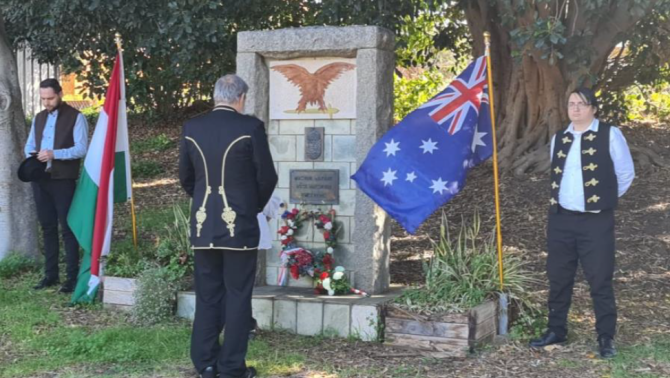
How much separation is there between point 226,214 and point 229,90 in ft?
2.46

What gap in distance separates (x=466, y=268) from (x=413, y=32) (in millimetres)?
5816

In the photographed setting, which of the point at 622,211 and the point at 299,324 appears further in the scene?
the point at 622,211

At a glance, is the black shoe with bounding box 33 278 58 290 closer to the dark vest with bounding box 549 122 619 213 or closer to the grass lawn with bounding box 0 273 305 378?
the grass lawn with bounding box 0 273 305 378

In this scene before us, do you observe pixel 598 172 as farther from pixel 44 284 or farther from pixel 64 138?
pixel 44 284

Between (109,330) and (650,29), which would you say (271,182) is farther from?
(650,29)

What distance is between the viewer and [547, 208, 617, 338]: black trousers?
5.46 metres

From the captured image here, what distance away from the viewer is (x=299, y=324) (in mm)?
6273

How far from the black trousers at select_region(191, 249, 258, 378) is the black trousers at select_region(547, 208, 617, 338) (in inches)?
82.2

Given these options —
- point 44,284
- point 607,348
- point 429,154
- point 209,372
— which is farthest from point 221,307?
point 44,284

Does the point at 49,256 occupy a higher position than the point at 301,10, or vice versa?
the point at 301,10

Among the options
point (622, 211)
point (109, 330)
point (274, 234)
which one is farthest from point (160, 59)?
point (622, 211)

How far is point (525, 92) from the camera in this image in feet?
35.0

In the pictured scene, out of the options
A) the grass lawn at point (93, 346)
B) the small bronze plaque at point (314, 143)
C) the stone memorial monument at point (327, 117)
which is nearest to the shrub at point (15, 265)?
the grass lawn at point (93, 346)

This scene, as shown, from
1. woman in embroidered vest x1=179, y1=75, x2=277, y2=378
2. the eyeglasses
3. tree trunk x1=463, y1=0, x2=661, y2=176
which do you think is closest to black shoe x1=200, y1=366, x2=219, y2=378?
woman in embroidered vest x1=179, y1=75, x2=277, y2=378
